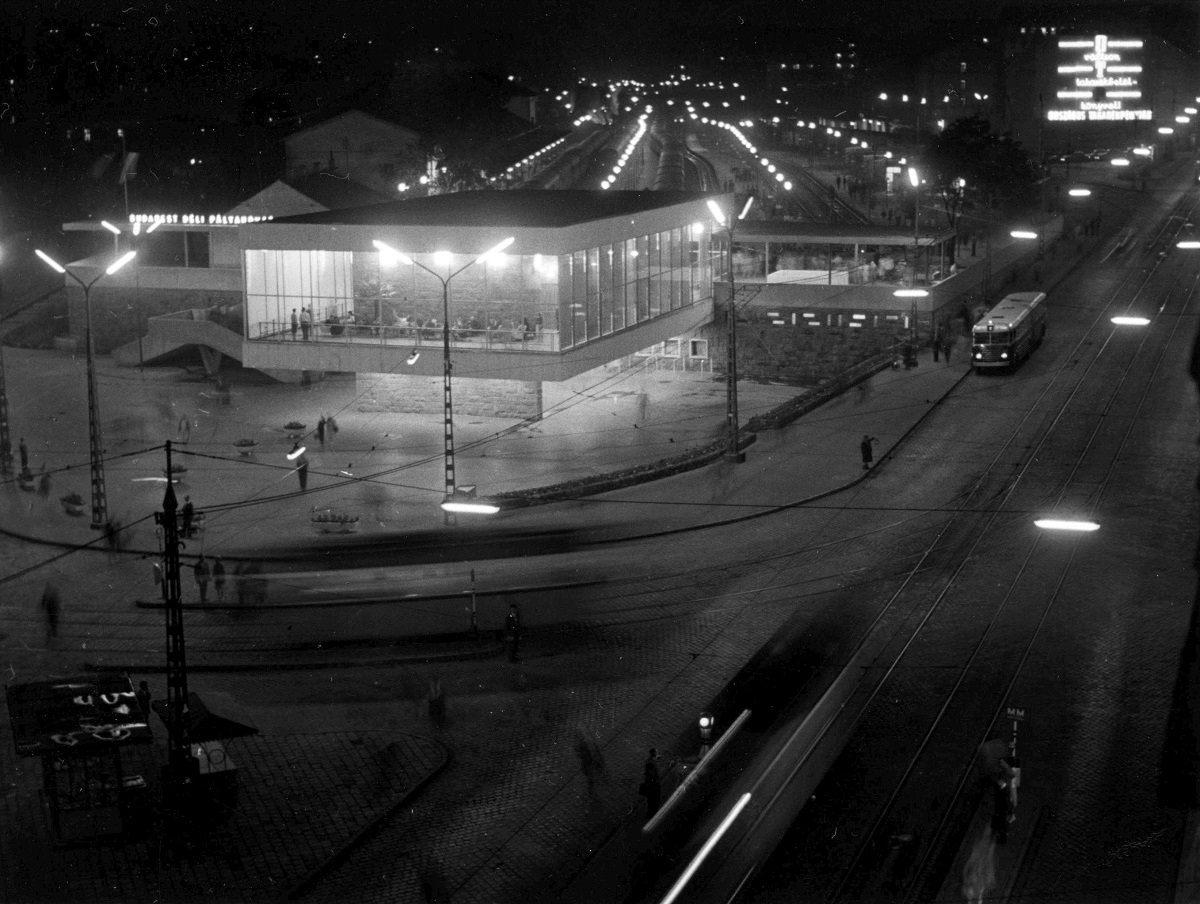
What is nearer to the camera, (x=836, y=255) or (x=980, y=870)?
(x=980, y=870)

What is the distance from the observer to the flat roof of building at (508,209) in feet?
123

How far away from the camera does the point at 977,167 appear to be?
6638cm

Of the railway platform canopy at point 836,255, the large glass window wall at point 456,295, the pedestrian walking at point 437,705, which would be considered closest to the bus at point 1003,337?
the railway platform canopy at point 836,255

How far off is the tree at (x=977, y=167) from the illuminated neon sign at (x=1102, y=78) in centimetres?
3485

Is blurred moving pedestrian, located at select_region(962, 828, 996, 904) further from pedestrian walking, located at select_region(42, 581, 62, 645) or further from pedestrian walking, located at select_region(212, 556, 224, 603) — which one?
pedestrian walking, located at select_region(42, 581, 62, 645)

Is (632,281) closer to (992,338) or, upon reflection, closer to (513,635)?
(992,338)

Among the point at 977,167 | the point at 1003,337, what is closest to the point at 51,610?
the point at 1003,337

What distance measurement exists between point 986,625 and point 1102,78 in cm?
8827

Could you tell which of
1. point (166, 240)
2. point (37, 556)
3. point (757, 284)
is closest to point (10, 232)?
point (166, 240)

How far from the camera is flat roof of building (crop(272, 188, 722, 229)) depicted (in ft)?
123

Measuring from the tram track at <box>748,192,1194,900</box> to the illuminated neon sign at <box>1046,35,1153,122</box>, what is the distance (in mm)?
65546

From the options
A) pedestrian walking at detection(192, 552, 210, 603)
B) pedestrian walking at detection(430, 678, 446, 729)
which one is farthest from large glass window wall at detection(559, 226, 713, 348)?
pedestrian walking at detection(430, 678, 446, 729)

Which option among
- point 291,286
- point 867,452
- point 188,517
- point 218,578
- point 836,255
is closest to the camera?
point 218,578

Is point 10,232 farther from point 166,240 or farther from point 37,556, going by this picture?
point 37,556
